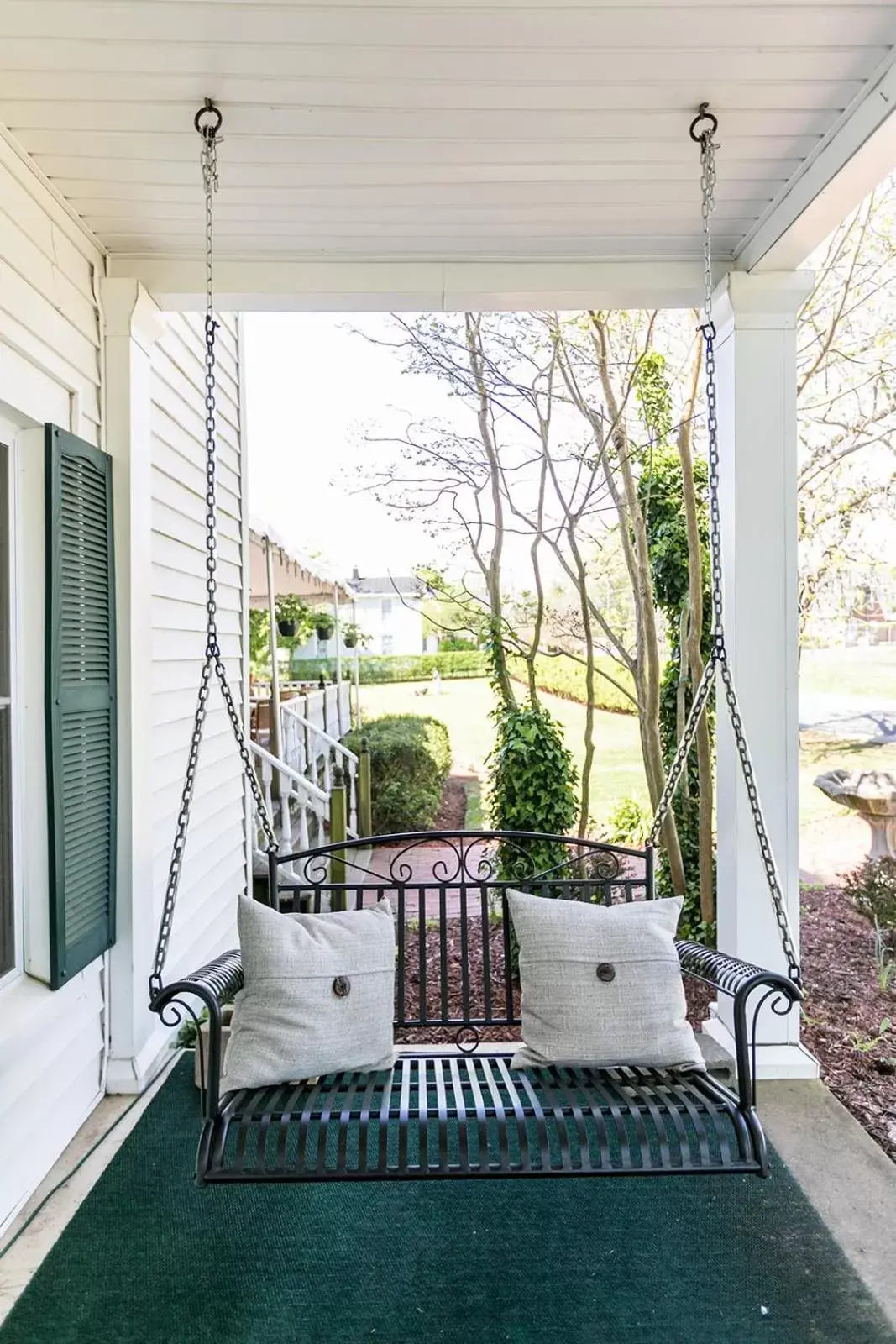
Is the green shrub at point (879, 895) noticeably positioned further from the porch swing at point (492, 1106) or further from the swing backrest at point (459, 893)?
the porch swing at point (492, 1106)

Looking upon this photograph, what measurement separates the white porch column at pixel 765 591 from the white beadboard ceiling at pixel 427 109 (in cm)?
32

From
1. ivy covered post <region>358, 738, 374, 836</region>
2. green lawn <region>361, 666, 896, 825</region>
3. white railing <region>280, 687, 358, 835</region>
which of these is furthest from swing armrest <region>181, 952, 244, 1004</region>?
ivy covered post <region>358, 738, 374, 836</region>

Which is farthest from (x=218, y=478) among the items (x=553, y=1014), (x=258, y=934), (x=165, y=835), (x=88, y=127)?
(x=553, y=1014)

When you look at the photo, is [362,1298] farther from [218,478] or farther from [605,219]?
[218,478]

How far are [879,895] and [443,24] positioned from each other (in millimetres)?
3757

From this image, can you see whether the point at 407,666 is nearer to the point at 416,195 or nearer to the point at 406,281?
the point at 406,281

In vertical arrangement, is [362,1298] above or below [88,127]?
below

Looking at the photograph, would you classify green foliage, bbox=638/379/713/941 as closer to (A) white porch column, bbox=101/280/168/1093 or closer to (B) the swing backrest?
(B) the swing backrest

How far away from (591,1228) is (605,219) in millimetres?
2748

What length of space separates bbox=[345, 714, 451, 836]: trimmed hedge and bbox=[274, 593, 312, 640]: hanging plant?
2174 mm

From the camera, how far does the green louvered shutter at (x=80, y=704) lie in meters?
2.27

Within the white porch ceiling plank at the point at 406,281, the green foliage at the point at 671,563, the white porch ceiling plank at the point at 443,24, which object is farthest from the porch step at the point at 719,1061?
the white porch ceiling plank at the point at 443,24

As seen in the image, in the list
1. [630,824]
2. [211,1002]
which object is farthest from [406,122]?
[630,824]

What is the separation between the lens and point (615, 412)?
447 cm
